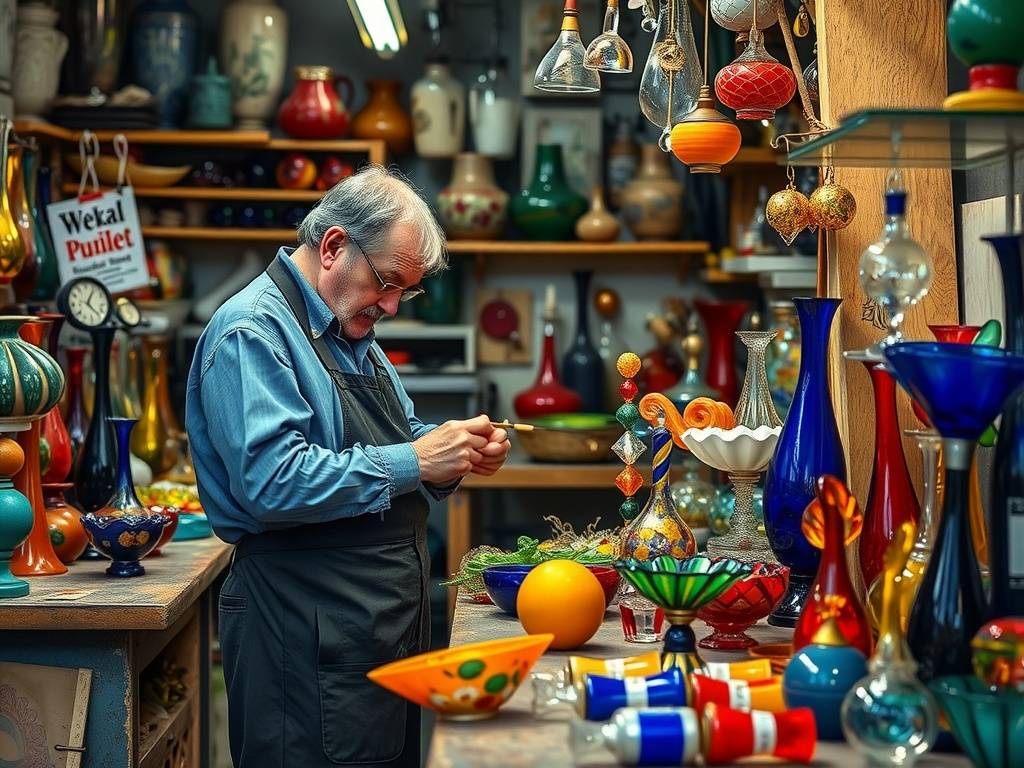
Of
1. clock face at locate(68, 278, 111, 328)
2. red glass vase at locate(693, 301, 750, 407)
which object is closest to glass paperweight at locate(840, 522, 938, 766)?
clock face at locate(68, 278, 111, 328)

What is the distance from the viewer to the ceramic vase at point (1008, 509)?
148cm

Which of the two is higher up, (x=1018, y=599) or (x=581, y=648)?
(x=1018, y=599)

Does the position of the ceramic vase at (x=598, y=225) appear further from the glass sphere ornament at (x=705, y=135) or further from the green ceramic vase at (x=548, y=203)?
the glass sphere ornament at (x=705, y=135)

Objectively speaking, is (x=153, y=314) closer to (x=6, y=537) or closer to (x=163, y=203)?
(x=163, y=203)

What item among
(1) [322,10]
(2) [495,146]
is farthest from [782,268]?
(1) [322,10]

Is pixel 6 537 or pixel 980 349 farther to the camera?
pixel 6 537

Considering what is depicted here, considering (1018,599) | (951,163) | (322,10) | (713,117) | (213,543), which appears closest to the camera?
(1018,599)

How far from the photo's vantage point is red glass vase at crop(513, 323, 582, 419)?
197 inches

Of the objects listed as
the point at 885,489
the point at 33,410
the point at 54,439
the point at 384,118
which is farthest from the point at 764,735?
the point at 384,118

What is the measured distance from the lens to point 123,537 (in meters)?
2.85

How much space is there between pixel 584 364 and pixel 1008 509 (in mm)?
3721

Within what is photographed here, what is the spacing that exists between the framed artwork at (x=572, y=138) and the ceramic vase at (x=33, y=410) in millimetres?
2696

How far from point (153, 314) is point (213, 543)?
1694 mm

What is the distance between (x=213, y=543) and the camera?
11.3 ft
